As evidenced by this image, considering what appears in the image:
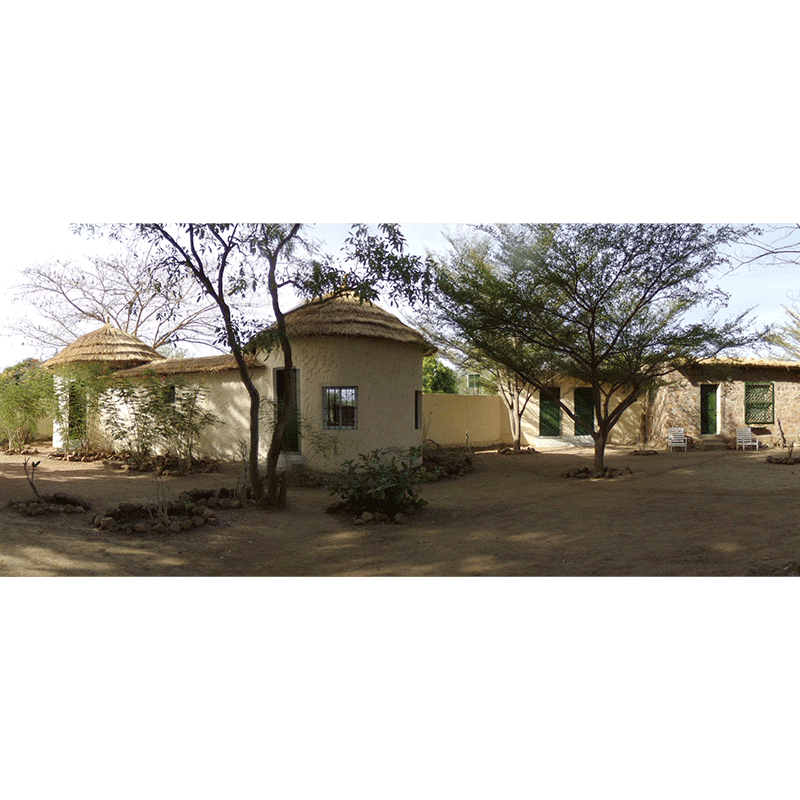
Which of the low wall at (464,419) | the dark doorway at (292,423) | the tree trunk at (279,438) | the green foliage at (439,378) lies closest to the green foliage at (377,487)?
the tree trunk at (279,438)

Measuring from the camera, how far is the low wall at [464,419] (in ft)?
29.0

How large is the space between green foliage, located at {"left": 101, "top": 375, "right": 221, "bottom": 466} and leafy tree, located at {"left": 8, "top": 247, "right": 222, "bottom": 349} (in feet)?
2.16

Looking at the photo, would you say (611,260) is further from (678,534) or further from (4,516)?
(4,516)

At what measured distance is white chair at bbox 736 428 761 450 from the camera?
1090 cm

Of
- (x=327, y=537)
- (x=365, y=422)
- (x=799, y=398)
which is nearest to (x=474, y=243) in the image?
(x=365, y=422)

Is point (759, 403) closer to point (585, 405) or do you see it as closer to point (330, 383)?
point (585, 405)

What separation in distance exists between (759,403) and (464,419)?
245 inches

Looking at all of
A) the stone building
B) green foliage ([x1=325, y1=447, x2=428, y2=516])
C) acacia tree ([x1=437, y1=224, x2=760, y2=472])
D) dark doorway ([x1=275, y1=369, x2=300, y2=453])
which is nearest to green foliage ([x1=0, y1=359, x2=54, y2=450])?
dark doorway ([x1=275, y1=369, x2=300, y2=453])

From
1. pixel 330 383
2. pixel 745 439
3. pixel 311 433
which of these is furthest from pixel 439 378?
pixel 745 439

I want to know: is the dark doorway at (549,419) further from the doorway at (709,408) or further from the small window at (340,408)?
the small window at (340,408)

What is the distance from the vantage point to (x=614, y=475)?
7336 mm

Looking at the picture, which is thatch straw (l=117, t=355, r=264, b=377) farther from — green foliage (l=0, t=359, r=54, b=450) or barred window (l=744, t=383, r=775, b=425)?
barred window (l=744, t=383, r=775, b=425)

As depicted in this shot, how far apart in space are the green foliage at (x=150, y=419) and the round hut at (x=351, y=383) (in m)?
1.03

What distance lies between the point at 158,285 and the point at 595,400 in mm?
5734
